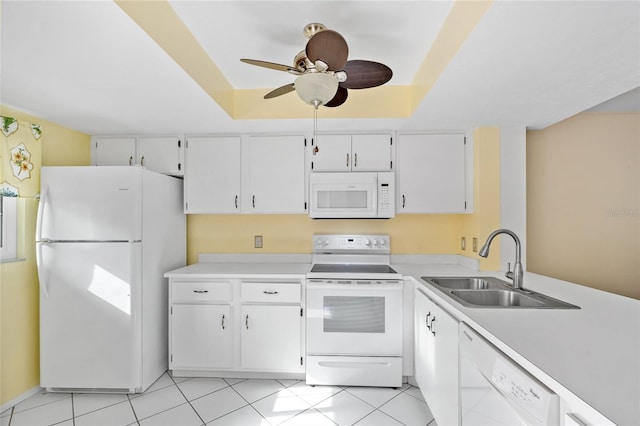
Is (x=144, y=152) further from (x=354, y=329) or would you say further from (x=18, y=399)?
(x=354, y=329)

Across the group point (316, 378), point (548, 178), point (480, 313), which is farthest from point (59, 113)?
point (548, 178)

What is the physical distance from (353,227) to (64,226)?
2305 mm

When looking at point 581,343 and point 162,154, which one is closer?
point 581,343

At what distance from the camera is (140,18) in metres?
1.21

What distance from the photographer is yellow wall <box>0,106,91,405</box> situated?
205 cm

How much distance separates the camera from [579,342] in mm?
1032

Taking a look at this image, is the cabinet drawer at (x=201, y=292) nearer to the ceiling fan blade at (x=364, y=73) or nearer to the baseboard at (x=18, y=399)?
the baseboard at (x=18, y=399)

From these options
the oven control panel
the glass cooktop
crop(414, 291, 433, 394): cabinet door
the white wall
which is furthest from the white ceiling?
crop(414, 291, 433, 394): cabinet door

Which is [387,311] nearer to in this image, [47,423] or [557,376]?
[557,376]

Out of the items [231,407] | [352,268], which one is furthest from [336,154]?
[231,407]

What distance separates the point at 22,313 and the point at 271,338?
1801mm

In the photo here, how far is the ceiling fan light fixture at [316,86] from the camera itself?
4.04ft

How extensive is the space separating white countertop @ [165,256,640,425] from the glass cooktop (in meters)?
0.65

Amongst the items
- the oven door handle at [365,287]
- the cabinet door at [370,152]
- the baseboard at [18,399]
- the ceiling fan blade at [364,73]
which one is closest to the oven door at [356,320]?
the oven door handle at [365,287]
